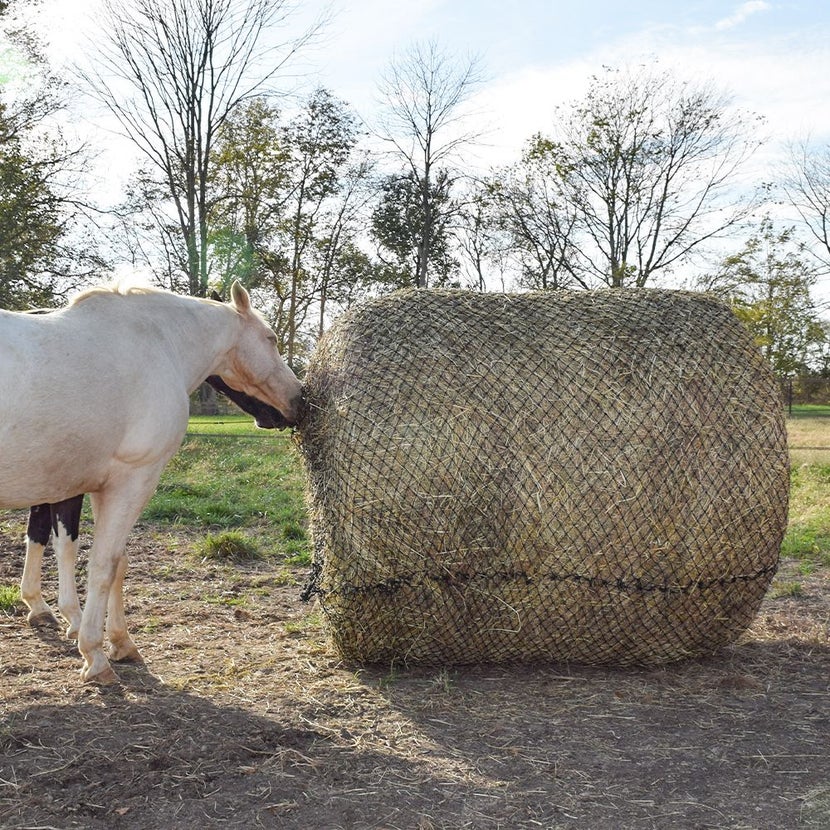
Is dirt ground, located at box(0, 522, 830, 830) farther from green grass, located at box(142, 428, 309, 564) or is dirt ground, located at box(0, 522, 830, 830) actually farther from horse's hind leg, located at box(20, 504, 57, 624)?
green grass, located at box(142, 428, 309, 564)

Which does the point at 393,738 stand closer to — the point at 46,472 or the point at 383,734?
the point at 383,734

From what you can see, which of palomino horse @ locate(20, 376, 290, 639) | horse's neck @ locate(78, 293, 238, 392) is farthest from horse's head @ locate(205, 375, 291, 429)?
horse's neck @ locate(78, 293, 238, 392)

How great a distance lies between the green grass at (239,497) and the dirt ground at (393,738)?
1813 millimetres

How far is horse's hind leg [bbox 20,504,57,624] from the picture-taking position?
18.1 feet

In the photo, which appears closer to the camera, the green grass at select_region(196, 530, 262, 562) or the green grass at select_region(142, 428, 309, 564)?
the green grass at select_region(196, 530, 262, 562)

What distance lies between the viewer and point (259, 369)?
5.41m

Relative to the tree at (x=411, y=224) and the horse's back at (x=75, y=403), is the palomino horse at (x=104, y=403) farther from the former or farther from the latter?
the tree at (x=411, y=224)

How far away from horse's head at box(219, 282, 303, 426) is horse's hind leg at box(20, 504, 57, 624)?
1.62 m

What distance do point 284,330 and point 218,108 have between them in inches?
421

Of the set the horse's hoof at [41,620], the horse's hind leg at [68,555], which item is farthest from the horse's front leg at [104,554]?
the horse's hoof at [41,620]

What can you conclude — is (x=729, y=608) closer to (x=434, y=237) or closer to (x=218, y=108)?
(x=218, y=108)

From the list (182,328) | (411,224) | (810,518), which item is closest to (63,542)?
(182,328)

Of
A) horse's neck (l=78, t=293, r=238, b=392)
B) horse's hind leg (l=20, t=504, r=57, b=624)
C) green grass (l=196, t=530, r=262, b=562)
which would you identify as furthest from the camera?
green grass (l=196, t=530, r=262, b=562)

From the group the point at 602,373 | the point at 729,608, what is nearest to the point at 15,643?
the point at 602,373
